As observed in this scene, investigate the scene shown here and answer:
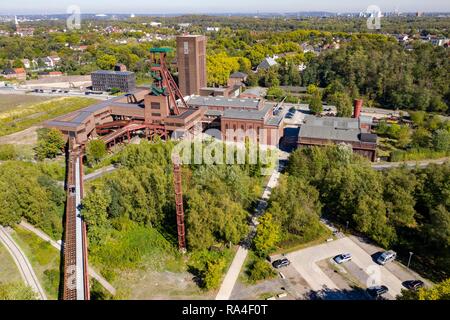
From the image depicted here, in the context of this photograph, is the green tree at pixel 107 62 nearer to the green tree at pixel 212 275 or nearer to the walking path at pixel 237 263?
the walking path at pixel 237 263

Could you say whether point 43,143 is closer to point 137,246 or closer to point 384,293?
point 137,246

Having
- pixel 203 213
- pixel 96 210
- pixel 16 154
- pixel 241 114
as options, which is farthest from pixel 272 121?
pixel 16 154

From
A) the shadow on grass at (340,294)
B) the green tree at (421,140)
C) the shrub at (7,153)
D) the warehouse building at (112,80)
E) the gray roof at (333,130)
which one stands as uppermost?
the warehouse building at (112,80)

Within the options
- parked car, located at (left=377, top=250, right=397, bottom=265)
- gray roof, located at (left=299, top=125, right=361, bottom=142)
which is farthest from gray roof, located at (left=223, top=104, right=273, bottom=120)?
parked car, located at (left=377, top=250, right=397, bottom=265)

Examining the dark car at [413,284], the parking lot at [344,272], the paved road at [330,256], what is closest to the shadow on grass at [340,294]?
the parking lot at [344,272]

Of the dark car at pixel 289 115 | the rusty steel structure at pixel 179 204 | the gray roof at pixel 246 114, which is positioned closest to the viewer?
the rusty steel structure at pixel 179 204

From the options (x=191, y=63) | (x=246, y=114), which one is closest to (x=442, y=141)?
(x=246, y=114)
